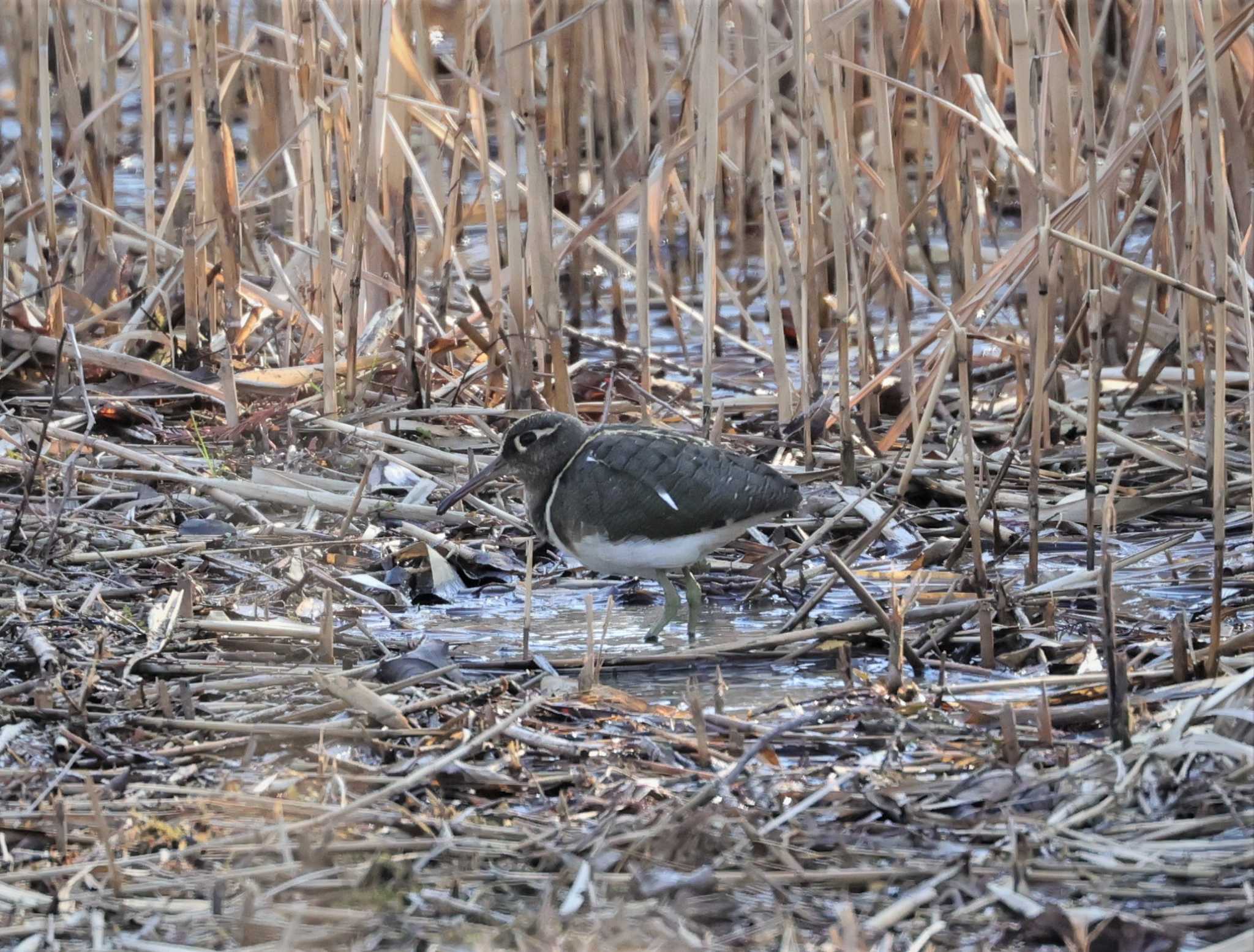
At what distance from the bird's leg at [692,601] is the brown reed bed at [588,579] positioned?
106 millimetres

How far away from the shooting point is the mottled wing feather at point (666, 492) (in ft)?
14.6

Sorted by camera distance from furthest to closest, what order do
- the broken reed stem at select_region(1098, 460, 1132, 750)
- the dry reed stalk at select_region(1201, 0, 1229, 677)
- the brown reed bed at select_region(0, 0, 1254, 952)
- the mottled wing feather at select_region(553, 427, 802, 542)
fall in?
the mottled wing feather at select_region(553, 427, 802, 542) → the dry reed stalk at select_region(1201, 0, 1229, 677) → the broken reed stem at select_region(1098, 460, 1132, 750) → the brown reed bed at select_region(0, 0, 1254, 952)

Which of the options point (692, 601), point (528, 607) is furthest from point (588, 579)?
point (528, 607)

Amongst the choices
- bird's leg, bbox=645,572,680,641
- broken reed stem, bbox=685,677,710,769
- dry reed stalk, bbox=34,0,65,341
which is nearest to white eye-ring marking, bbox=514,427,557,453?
bird's leg, bbox=645,572,680,641

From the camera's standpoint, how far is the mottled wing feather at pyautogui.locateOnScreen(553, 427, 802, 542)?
4.44 metres

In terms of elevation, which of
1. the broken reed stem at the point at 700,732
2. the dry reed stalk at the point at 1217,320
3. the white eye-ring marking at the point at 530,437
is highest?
the dry reed stalk at the point at 1217,320

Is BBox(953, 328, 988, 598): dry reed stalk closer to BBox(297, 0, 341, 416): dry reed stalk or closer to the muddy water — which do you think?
the muddy water

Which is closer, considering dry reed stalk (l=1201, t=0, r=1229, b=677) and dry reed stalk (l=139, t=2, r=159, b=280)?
dry reed stalk (l=1201, t=0, r=1229, b=677)

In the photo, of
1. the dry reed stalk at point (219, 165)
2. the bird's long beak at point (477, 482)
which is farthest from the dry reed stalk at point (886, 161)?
the dry reed stalk at point (219, 165)

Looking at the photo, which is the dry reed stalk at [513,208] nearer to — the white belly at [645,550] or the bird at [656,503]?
the bird at [656,503]

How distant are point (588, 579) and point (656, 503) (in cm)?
80

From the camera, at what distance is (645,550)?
4453 millimetres

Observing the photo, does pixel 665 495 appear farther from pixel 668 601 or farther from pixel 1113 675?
pixel 1113 675

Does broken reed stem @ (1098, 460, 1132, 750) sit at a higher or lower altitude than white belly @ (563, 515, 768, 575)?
higher
